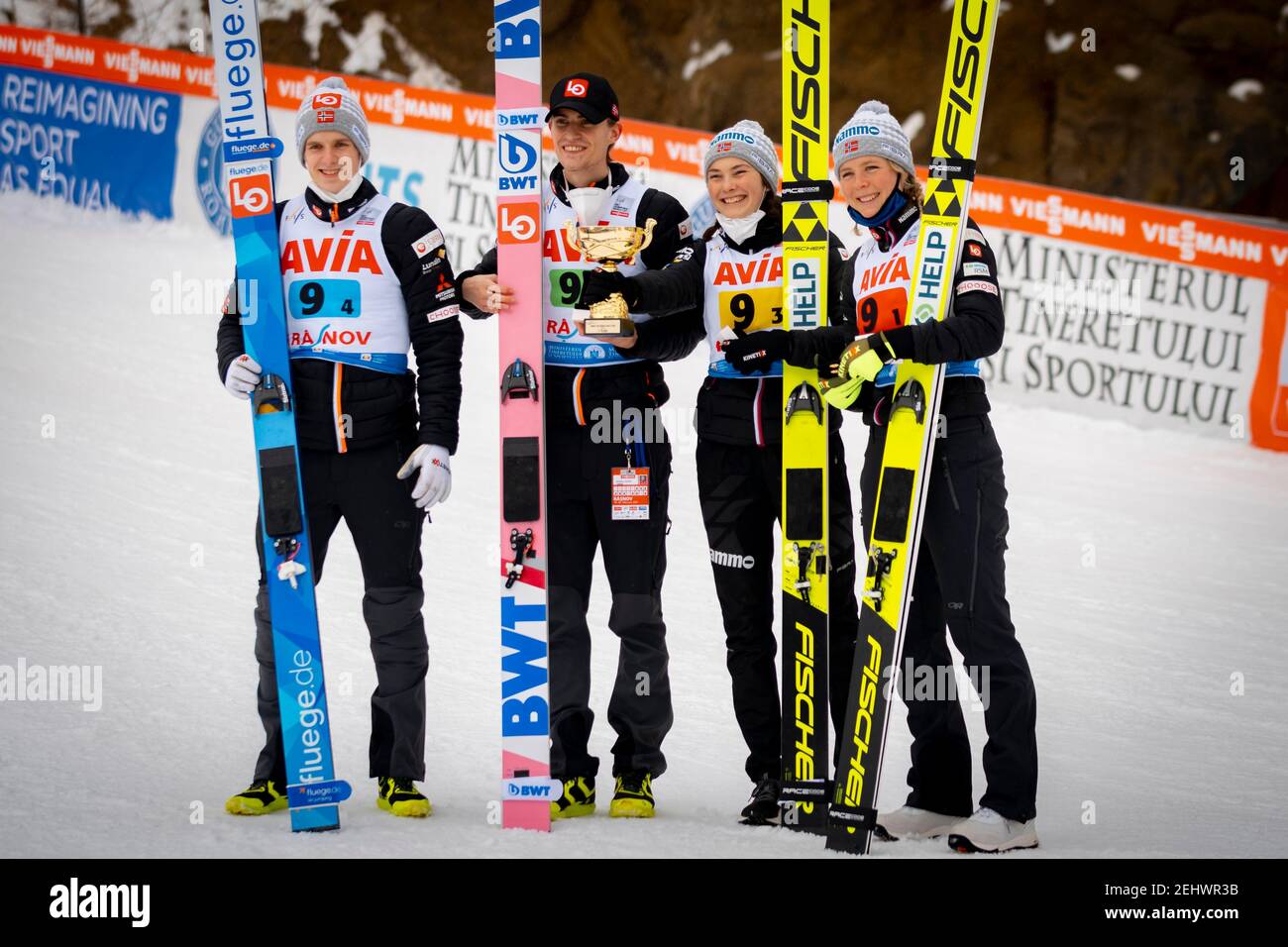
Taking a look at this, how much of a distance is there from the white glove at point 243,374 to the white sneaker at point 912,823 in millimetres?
2076

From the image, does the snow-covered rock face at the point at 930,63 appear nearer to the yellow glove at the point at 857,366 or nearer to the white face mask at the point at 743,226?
the white face mask at the point at 743,226

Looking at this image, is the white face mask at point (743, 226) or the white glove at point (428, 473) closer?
the white glove at point (428, 473)

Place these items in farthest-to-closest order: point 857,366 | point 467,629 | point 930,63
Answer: point 930,63 → point 467,629 → point 857,366

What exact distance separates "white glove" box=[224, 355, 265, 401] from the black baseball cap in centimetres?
108

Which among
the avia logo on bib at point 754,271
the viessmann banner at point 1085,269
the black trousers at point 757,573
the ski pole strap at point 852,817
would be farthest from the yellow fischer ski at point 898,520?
the viessmann banner at point 1085,269

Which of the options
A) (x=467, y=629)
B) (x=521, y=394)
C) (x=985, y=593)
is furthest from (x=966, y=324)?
(x=467, y=629)

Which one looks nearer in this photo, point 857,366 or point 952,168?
point 857,366

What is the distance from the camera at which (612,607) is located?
4.16 m

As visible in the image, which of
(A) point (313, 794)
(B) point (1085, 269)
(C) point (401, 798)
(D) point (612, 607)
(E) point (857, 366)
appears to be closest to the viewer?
(E) point (857, 366)

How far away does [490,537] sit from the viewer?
727 cm

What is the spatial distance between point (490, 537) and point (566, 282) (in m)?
3.30

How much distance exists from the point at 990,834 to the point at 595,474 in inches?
56.5

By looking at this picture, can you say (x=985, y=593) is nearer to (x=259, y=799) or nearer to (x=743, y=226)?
(x=743, y=226)

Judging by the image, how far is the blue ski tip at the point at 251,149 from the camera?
397 cm
